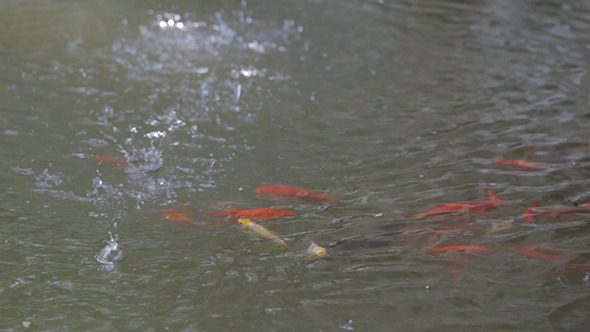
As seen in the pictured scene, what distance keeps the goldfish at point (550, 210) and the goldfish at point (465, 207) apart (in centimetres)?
Result: 16

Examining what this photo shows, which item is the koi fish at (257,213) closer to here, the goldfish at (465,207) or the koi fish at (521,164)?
the goldfish at (465,207)

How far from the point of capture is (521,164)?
4379 mm

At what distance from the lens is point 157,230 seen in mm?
3414

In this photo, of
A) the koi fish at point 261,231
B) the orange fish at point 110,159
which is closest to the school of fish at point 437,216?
the koi fish at point 261,231

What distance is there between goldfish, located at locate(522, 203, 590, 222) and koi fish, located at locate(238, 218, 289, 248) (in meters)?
1.51

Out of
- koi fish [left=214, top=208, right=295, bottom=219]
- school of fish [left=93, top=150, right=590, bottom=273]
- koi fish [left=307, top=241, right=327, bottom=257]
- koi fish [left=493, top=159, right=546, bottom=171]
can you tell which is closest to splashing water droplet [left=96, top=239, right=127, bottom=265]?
school of fish [left=93, top=150, right=590, bottom=273]

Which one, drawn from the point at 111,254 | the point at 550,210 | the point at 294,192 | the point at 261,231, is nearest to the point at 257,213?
the point at 261,231

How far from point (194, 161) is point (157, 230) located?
937mm

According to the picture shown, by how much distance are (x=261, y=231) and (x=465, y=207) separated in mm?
1318

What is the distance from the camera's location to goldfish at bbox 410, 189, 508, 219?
12.1 feet

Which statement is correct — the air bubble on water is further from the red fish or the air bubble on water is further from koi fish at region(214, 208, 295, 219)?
the red fish

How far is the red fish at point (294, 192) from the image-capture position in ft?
12.7

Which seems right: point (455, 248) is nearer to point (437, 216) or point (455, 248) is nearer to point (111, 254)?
point (437, 216)

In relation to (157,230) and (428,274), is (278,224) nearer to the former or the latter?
(157,230)
